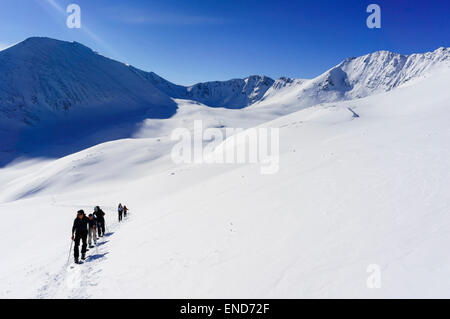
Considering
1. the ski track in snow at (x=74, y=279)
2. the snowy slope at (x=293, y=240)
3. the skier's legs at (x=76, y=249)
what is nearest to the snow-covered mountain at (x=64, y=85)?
the snowy slope at (x=293, y=240)

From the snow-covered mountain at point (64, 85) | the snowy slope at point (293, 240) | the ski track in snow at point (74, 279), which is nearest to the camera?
the snowy slope at point (293, 240)

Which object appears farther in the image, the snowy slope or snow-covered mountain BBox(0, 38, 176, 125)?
snow-covered mountain BBox(0, 38, 176, 125)

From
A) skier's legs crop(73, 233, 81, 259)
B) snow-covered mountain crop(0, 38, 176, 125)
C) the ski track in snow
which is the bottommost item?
the ski track in snow

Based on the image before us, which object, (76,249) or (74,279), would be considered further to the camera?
(76,249)

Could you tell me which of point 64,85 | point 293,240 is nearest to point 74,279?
point 293,240

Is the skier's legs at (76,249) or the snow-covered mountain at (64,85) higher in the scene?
the snow-covered mountain at (64,85)

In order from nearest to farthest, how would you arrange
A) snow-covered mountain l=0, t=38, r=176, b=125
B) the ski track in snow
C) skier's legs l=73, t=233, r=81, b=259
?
the ski track in snow → skier's legs l=73, t=233, r=81, b=259 → snow-covered mountain l=0, t=38, r=176, b=125

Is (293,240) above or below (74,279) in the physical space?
above

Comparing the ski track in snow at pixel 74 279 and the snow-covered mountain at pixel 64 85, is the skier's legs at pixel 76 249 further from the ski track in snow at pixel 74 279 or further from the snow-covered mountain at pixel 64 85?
the snow-covered mountain at pixel 64 85

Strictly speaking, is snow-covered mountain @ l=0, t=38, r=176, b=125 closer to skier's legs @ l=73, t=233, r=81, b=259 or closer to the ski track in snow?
skier's legs @ l=73, t=233, r=81, b=259

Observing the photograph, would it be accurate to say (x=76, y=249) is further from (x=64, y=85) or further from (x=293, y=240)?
(x=64, y=85)

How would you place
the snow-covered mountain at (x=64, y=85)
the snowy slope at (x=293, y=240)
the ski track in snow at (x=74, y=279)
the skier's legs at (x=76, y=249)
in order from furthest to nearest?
the snow-covered mountain at (x=64, y=85) → the skier's legs at (x=76, y=249) → the ski track in snow at (x=74, y=279) → the snowy slope at (x=293, y=240)

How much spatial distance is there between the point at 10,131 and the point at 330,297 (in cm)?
13385

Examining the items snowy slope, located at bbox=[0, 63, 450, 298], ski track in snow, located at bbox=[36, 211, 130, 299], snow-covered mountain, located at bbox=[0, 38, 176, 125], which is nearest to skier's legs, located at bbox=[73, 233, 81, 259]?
ski track in snow, located at bbox=[36, 211, 130, 299]
